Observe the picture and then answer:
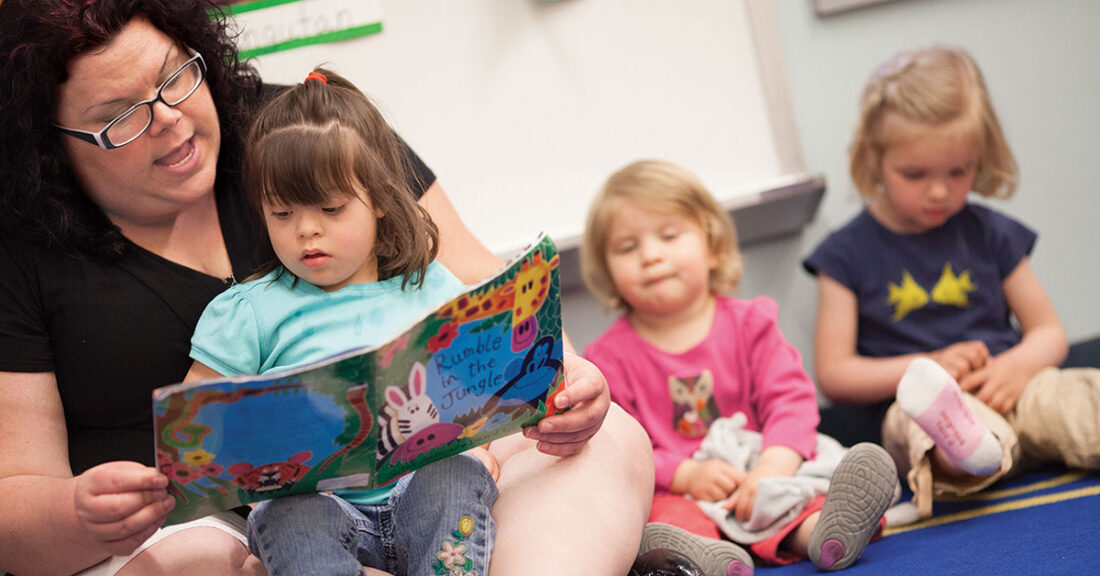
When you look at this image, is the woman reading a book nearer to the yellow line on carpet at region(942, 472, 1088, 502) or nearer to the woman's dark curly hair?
the woman's dark curly hair

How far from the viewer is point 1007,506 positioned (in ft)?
4.71

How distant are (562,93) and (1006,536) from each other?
3.66ft

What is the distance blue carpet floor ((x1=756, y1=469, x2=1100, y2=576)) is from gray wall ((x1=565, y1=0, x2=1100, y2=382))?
1.89ft

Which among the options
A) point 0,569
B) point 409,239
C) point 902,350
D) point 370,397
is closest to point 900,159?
point 902,350

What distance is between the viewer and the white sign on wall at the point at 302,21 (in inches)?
72.9

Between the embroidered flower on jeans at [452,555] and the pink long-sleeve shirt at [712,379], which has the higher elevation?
the embroidered flower on jeans at [452,555]

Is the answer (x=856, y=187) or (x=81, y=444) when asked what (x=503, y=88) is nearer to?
(x=856, y=187)

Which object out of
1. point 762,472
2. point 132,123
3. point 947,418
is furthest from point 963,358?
point 132,123

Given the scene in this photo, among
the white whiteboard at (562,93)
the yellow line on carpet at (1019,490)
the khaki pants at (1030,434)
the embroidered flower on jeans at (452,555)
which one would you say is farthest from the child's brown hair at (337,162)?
the yellow line on carpet at (1019,490)

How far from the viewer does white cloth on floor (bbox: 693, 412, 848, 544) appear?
1401 millimetres

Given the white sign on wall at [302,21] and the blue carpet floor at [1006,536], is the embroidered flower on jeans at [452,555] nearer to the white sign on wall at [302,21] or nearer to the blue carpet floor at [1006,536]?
the blue carpet floor at [1006,536]

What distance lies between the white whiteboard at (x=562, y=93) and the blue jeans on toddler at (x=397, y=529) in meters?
0.92

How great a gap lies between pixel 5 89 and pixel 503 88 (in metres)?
0.97

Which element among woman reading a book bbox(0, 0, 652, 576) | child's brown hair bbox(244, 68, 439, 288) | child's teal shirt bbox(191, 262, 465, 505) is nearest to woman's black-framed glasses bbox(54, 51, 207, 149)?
woman reading a book bbox(0, 0, 652, 576)
